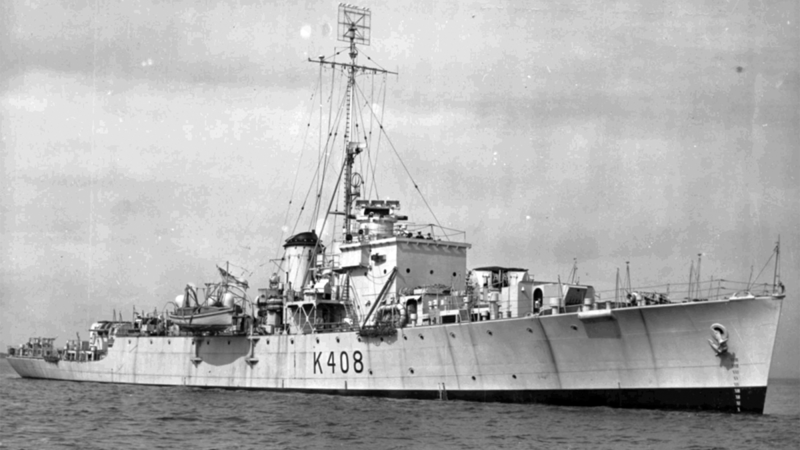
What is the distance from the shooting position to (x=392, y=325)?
31.4 meters

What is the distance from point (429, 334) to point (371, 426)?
266 inches

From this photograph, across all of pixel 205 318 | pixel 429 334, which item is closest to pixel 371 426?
pixel 429 334

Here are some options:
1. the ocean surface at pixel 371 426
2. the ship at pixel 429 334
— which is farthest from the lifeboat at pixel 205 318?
the ocean surface at pixel 371 426

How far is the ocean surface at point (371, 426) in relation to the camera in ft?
68.6

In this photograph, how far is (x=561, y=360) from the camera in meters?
27.5

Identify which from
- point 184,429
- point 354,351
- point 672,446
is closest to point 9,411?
point 184,429

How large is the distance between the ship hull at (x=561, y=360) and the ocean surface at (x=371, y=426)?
63 cm

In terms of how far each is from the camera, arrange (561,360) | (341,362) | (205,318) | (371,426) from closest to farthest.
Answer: (371,426) → (561,360) → (341,362) → (205,318)

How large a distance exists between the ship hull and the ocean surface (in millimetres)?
625

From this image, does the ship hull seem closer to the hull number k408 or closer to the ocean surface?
the hull number k408

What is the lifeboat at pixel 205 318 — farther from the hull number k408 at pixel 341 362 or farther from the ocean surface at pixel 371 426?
the ocean surface at pixel 371 426

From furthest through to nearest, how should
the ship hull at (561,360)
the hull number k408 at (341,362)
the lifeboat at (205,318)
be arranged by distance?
the lifeboat at (205,318), the hull number k408 at (341,362), the ship hull at (561,360)

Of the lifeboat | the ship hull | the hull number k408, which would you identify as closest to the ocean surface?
the ship hull

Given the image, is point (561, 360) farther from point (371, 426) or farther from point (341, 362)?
point (341, 362)
